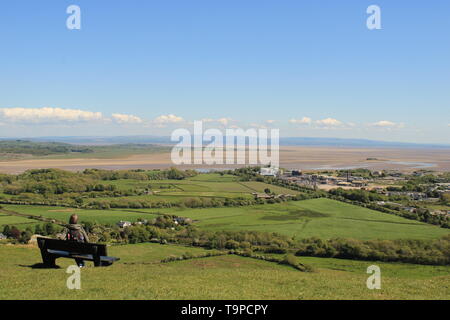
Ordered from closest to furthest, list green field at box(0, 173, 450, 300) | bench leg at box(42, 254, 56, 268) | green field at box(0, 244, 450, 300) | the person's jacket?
green field at box(0, 244, 450, 300)
green field at box(0, 173, 450, 300)
the person's jacket
bench leg at box(42, 254, 56, 268)

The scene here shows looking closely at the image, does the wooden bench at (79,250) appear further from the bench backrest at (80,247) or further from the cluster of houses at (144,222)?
the cluster of houses at (144,222)

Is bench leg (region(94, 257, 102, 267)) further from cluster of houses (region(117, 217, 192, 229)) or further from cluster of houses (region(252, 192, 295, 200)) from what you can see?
cluster of houses (region(252, 192, 295, 200))

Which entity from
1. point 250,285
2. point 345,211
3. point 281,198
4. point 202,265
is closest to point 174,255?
point 202,265

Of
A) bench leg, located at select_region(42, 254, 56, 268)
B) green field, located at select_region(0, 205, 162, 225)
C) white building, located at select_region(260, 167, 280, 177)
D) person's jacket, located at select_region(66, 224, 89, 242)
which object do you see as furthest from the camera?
white building, located at select_region(260, 167, 280, 177)

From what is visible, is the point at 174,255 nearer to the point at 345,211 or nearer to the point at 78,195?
the point at 345,211

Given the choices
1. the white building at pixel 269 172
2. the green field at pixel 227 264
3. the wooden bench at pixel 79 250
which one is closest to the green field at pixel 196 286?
the green field at pixel 227 264

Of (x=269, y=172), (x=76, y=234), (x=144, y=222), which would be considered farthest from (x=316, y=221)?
(x=269, y=172)

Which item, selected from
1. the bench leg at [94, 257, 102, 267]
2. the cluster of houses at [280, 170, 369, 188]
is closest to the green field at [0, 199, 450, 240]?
the cluster of houses at [280, 170, 369, 188]

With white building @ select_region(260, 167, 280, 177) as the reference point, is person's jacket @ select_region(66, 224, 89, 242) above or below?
above

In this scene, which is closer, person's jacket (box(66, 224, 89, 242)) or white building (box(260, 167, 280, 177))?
person's jacket (box(66, 224, 89, 242))

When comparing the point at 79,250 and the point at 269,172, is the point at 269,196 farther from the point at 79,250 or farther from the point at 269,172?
the point at 79,250

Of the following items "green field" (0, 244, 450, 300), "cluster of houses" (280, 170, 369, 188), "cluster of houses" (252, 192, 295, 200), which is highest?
"green field" (0, 244, 450, 300)
